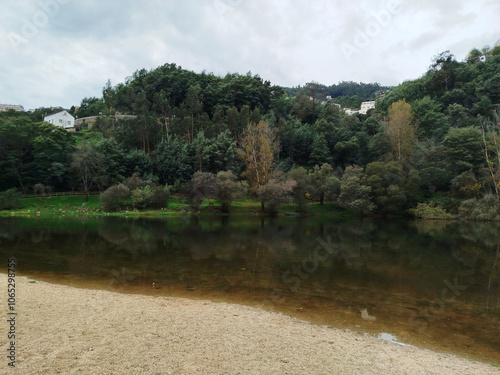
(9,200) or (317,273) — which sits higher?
(9,200)

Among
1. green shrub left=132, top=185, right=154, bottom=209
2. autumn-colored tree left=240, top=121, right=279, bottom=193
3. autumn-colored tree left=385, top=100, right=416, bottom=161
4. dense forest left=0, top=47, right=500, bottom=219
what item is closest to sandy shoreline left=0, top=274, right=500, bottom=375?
dense forest left=0, top=47, right=500, bottom=219

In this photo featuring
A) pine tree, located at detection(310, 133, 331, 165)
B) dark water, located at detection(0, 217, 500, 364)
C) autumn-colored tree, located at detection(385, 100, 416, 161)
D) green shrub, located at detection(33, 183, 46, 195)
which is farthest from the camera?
pine tree, located at detection(310, 133, 331, 165)

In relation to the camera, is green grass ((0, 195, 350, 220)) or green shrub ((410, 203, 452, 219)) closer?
green grass ((0, 195, 350, 220))

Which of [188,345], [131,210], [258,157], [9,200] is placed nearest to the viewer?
[188,345]

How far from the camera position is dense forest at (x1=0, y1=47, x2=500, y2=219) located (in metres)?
45.8

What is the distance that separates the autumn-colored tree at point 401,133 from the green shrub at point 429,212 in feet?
36.3

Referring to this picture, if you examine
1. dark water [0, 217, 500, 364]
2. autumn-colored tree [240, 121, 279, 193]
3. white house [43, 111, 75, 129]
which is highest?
white house [43, 111, 75, 129]

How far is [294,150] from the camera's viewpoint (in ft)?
234

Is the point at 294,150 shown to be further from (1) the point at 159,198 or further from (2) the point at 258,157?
(1) the point at 159,198

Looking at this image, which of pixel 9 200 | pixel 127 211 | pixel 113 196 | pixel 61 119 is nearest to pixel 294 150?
pixel 127 211

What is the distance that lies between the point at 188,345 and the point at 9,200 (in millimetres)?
49961

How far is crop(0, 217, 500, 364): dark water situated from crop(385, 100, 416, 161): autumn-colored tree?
3069 cm

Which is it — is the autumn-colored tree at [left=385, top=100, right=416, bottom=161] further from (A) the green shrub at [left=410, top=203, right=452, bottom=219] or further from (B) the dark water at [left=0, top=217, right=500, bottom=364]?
(B) the dark water at [left=0, top=217, right=500, bottom=364]

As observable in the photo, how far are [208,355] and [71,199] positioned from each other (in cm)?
5092
